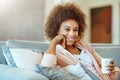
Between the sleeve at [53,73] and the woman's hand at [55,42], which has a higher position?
the woman's hand at [55,42]

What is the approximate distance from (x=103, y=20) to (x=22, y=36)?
7.20 feet

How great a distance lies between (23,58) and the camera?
1.78m

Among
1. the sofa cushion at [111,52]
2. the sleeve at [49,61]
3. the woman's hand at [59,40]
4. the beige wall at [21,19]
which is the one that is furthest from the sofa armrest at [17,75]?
the beige wall at [21,19]

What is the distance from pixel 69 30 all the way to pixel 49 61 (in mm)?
346

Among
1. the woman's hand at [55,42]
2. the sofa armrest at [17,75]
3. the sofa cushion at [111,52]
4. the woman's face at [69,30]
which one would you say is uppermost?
the woman's face at [69,30]

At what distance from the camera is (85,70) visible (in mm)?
1714

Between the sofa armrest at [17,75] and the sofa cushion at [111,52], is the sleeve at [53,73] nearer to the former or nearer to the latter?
the sofa armrest at [17,75]

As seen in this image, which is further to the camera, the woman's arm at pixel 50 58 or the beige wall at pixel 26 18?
the beige wall at pixel 26 18

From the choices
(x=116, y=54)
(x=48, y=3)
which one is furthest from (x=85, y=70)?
(x=48, y=3)

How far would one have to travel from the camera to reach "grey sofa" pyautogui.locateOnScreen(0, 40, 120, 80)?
1362 millimetres

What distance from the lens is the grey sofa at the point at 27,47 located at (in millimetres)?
1362

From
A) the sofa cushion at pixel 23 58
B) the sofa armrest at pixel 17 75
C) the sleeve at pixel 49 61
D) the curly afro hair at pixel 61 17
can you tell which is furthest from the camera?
the curly afro hair at pixel 61 17

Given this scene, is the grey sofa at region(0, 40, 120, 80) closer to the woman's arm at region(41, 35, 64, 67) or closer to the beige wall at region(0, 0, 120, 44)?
the woman's arm at region(41, 35, 64, 67)

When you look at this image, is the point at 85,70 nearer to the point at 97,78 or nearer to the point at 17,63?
the point at 97,78
